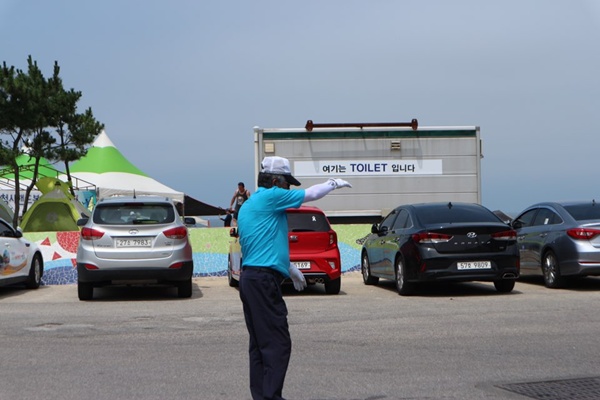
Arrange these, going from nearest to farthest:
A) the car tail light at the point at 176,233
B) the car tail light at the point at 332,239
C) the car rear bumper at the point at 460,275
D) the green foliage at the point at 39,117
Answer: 1. the car rear bumper at the point at 460,275
2. the car tail light at the point at 176,233
3. the car tail light at the point at 332,239
4. the green foliage at the point at 39,117

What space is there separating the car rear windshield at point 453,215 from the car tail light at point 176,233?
382cm

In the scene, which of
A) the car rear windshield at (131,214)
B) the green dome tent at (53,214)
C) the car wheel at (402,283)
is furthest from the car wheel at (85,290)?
the green dome tent at (53,214)

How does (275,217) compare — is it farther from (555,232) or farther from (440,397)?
(555,232)

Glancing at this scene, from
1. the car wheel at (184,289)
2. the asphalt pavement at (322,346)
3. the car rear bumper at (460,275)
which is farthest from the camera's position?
the car wheel at (184,289)

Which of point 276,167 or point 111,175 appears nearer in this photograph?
point 276,167

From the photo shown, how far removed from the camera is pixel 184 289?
645 inches

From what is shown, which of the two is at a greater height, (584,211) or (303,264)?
(584,211)

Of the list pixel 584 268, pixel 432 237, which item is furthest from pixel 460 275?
pixel 584 268

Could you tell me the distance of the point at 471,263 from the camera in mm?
15422

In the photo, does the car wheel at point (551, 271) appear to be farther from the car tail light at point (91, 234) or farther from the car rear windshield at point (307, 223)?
the car tail light at point (91, 234)

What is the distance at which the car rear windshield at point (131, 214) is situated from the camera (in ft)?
52.4

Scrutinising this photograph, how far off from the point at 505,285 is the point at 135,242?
19.7 ft

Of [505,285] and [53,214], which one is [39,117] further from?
[505,285]

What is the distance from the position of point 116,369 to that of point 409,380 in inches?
102
